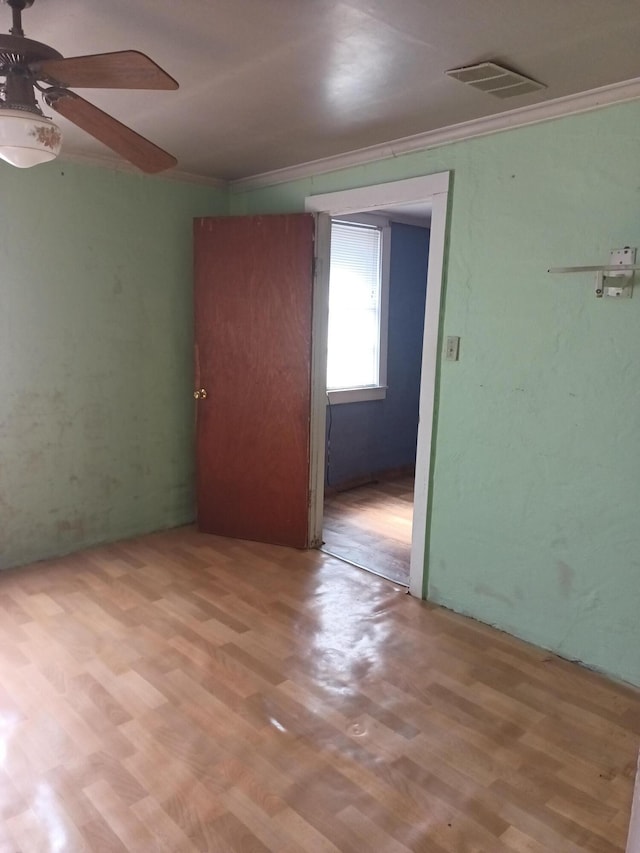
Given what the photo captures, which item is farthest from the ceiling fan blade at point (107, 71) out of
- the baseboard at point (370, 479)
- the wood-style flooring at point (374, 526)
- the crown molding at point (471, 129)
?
the baseboard at point (370, 479)

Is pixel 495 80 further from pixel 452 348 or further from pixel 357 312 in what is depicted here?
pixel 357 312

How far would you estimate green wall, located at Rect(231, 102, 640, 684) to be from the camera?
93.2 inches

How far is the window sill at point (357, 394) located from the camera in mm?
4891

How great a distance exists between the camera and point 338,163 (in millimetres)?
3326

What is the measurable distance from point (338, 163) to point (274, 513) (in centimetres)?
203

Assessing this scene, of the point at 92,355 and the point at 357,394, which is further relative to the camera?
the point at 357,394

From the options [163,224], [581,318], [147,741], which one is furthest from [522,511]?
[163,224]

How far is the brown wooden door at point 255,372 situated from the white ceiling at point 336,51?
84cm

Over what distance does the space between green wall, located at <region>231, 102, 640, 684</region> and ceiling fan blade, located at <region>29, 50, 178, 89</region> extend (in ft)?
5.34

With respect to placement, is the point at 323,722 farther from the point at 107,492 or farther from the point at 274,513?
the point at 107,492

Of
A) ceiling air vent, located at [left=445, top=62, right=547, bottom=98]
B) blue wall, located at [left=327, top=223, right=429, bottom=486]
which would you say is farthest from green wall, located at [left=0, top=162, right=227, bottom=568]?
ceiling air vent, located at [left=445, top=62, right=547, bottom=98]

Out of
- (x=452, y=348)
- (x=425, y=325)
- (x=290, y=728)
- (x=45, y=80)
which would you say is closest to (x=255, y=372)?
(x=425, y=325)

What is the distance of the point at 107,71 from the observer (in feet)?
4.82

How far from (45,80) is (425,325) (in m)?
1.90
